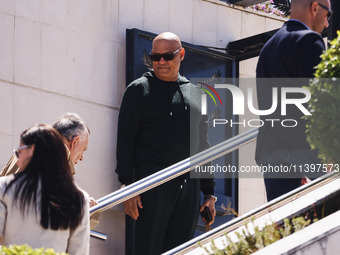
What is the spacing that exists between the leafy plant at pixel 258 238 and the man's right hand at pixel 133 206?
1.93 m

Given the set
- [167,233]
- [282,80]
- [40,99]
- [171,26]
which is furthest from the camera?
[171,26]

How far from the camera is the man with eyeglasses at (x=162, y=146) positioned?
824 centimetres

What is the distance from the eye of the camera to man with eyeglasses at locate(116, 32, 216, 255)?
324 inches

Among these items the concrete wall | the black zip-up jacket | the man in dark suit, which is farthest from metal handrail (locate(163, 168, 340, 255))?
the concrete wall

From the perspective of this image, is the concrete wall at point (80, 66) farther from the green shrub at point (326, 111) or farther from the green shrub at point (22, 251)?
the green shrub at point (22, 251)

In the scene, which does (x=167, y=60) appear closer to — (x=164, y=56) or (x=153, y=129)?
(x=164, y=56)

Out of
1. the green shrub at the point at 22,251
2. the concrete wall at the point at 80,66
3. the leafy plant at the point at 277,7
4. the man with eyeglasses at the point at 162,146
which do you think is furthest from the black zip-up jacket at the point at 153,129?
the leafy plant at the point at 277,7

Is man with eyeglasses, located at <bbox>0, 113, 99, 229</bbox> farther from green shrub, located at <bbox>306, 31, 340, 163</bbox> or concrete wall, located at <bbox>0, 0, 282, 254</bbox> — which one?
concrete wall, located at <bbox>0, 0, 282, 254</bbox>

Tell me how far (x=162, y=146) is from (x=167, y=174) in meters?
0.64

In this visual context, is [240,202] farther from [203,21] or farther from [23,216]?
[23,216]

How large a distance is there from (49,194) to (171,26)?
6.08 m

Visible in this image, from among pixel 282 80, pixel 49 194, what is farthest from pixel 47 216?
pixel 282 80

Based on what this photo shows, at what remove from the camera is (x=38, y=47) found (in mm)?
10625

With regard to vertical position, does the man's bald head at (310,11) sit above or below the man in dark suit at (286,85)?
above
